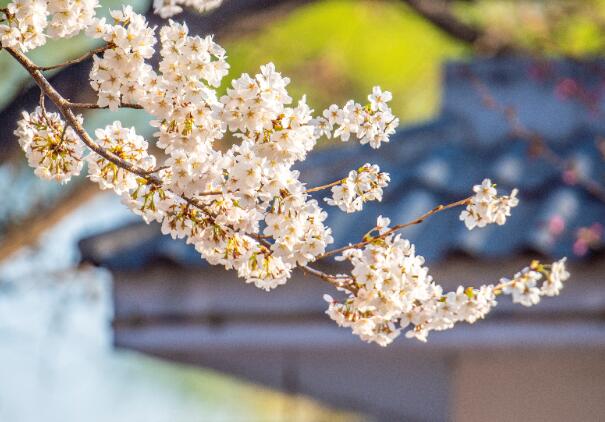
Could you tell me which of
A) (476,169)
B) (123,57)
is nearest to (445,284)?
(476,169)

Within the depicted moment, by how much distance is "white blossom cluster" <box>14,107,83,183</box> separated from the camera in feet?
5.22

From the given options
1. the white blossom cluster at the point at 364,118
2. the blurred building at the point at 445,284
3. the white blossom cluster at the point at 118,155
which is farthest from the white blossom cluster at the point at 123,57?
the blurred building at the point at 445,284

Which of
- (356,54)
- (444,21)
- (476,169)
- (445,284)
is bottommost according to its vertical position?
(445,284)

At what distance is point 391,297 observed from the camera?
157 cm

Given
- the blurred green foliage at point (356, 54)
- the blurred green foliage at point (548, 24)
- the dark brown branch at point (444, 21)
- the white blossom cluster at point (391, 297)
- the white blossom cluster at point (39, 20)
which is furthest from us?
the blurred green foliage at point (356, 54)

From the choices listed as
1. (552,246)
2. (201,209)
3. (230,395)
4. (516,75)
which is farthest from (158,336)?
(230,395)

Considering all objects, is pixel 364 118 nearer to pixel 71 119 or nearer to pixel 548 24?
pixel 71 119

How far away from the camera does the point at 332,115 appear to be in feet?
5.25

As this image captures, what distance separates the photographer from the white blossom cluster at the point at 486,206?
1.66 m

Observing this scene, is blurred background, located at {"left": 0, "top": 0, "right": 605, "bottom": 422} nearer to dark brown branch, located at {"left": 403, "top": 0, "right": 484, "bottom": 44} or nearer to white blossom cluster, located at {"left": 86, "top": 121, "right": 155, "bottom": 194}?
dark brown branch, located at {"left": 403, "top": 0, "right": 484, "bottom": 44}

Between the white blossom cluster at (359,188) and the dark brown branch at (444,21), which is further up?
the dark brown branch at (444,21)

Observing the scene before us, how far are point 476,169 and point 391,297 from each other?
208 cm

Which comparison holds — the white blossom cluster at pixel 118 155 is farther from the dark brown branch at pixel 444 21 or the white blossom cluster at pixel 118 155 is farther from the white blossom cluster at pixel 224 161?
the dark brown branch at pixel 444 21

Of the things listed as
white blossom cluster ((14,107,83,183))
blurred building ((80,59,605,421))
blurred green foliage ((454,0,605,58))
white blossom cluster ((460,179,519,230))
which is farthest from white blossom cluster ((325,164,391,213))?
blurred green foliage ((454,0,605,58))
